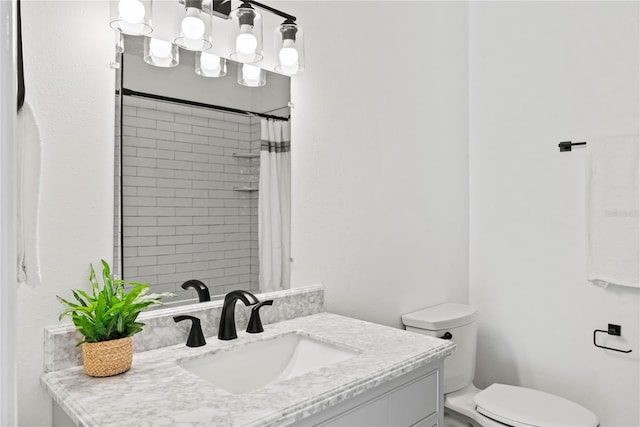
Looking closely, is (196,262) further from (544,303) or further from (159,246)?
(544,303)

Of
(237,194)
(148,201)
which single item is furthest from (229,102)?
(148,201)

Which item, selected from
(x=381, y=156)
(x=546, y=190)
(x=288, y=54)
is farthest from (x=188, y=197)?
(x=546, y=190)

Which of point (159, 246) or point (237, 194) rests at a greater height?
point (237, 194)

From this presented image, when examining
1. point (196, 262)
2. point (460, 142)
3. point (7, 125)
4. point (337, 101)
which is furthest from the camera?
point (460, 142)

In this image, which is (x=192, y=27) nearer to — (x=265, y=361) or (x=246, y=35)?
(x=246, y=35)

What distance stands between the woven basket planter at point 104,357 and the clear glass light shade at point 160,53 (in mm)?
805

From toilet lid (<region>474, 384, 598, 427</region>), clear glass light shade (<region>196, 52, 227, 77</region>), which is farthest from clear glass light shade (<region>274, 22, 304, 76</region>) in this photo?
toilet lid (<region>474, 384, 598, 427</region>)

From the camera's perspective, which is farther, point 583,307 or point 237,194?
point 583,307

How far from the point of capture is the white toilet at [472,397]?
172 cm

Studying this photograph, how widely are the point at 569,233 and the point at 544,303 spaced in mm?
392

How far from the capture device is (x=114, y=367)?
3.49ft

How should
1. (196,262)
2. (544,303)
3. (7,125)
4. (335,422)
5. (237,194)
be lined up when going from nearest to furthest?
1. (7,125)
2. (335,422)
3. (196,262)
4. (237,194)
5. (544,303)

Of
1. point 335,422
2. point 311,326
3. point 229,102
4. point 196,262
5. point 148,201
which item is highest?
point 229,102

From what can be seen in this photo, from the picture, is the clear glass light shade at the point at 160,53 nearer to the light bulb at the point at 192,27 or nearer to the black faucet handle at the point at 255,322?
the light bulb at the point at 192,27
